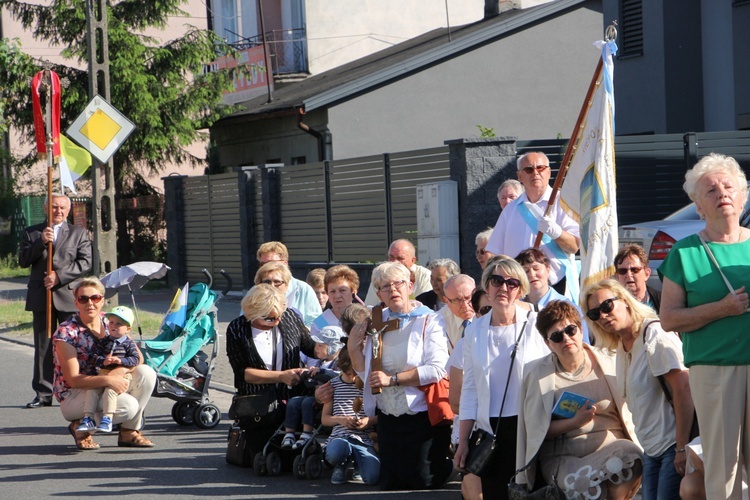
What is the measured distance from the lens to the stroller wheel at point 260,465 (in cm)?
838

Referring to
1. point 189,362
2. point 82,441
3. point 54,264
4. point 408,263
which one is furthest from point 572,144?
point 54,264

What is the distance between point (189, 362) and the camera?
35.4 ft

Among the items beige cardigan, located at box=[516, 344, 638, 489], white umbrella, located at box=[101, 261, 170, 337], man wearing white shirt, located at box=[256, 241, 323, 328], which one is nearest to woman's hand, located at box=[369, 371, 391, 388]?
beige cardigan, located at box=[516, 344, 638, 489]

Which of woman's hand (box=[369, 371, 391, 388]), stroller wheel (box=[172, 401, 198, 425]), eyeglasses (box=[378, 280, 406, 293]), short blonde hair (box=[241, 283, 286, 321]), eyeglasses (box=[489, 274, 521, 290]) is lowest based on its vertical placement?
stroller wheel (box=[172, 401, 198, 425])

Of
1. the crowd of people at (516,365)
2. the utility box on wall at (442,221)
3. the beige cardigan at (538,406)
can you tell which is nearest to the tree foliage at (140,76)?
the utility box on wall at (442,221)

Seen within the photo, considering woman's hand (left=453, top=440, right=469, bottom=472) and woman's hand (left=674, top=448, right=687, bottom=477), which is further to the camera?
woman's hand (left=453, top=440, right=469, bottom=472)

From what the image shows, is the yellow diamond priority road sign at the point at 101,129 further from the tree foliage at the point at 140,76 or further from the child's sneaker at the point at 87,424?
the tree foliage at the point at 140,76

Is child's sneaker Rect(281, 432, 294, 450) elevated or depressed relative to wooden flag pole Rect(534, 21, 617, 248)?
depressed

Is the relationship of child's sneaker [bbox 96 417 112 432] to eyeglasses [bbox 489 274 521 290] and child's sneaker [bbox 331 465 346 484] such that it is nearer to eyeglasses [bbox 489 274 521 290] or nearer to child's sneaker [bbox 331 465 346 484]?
child's sneaker [bbox 331 465 346 484]

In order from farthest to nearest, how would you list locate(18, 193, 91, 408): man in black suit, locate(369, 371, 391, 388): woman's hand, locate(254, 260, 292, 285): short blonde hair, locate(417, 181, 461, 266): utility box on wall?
locate(417, 181, 461, 266): utility box on wall
locate(18, 193, 91, 408): man in black suit
locate(254, 260, 292, 285): short blonde hair
locate(369, 371, 391, 388): woman's hand

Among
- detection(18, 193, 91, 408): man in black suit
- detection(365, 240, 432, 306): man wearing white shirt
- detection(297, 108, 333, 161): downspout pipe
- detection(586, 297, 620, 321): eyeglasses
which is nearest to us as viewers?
detection(586, 297, 620, 321): eyeglasses

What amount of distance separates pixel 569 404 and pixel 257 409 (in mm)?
3007

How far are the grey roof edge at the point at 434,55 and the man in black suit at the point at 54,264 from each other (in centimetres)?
1319

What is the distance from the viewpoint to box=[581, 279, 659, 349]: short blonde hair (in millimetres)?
5836
